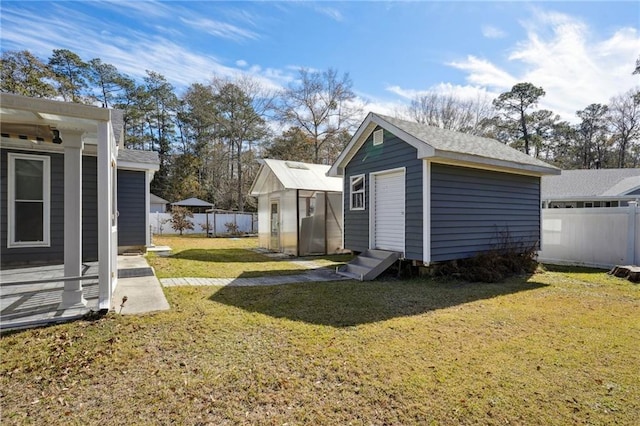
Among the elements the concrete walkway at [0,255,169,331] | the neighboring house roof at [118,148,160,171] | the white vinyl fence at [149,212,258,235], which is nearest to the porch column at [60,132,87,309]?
the concrete walkway at [0,255,169,331]

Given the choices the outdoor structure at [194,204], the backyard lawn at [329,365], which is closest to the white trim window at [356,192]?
the backyard lawn at [329,365]

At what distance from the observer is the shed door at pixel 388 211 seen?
8250 millimetres

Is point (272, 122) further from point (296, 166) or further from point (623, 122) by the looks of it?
point (623, 122)

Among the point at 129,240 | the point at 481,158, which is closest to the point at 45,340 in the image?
the point at 129,240

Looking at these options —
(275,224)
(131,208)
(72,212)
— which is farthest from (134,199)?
(72,212)

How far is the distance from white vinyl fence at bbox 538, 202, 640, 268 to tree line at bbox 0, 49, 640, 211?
20066 millimetres

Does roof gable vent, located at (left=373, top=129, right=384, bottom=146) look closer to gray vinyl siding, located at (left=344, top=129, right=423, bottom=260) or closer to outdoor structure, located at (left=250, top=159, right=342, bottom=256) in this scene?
gray vinyl siding, located at (left=344, top=129, right=423, bottom=260)

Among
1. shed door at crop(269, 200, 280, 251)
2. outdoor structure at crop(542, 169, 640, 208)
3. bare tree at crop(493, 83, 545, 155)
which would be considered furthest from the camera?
bare tree at crop(493, 83, 545, 155)

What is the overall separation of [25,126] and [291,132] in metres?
25.8

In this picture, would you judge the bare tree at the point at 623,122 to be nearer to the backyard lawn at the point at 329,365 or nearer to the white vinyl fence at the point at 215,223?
the white vinyl fence at the point at 215,223

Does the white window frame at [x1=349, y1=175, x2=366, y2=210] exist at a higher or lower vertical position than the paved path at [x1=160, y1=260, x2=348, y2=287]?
higher

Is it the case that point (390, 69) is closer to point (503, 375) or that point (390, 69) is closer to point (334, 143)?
point (334, 143)

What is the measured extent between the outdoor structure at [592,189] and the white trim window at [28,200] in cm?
2140

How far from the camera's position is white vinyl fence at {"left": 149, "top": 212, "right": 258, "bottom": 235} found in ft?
74.9
